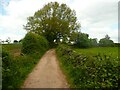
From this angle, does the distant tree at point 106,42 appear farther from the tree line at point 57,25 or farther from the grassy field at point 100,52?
the grassy field at point 100,52

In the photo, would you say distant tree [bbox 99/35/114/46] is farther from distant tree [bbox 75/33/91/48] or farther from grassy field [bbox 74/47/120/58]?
grassy field [bbox 74/47/120/58]

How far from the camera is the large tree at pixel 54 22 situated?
67938mm

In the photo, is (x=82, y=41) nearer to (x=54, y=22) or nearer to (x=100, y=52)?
(x=54, y=22)

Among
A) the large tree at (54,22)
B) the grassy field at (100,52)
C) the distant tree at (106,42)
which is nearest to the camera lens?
the grassy field at (100,52)

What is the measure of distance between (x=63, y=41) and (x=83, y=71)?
51992 millimetres

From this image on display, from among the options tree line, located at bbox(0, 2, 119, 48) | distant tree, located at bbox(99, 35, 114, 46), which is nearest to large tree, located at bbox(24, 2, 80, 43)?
tree line, located at bbox(0, 2, 119, 48)

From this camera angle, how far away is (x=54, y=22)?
6806 centimetres

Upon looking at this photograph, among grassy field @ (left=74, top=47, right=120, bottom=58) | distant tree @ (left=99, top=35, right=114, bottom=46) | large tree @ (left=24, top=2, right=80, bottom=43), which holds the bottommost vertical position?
grassy field @ (left=74, top=47, right=120, bottom=58)

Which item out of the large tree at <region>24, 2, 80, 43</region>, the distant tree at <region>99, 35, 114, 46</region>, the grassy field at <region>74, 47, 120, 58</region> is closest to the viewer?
the grassy field at <region>74, 47, 120, 58</region>

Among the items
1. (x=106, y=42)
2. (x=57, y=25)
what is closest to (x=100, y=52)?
(x=57, y=25)

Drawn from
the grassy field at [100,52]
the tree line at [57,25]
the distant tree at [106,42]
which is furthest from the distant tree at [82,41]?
the grassy field at [100,52]

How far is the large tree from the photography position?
67938mm

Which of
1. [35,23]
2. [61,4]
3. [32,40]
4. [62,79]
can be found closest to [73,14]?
[61,4]

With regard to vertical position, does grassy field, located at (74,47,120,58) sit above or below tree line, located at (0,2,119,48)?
below
